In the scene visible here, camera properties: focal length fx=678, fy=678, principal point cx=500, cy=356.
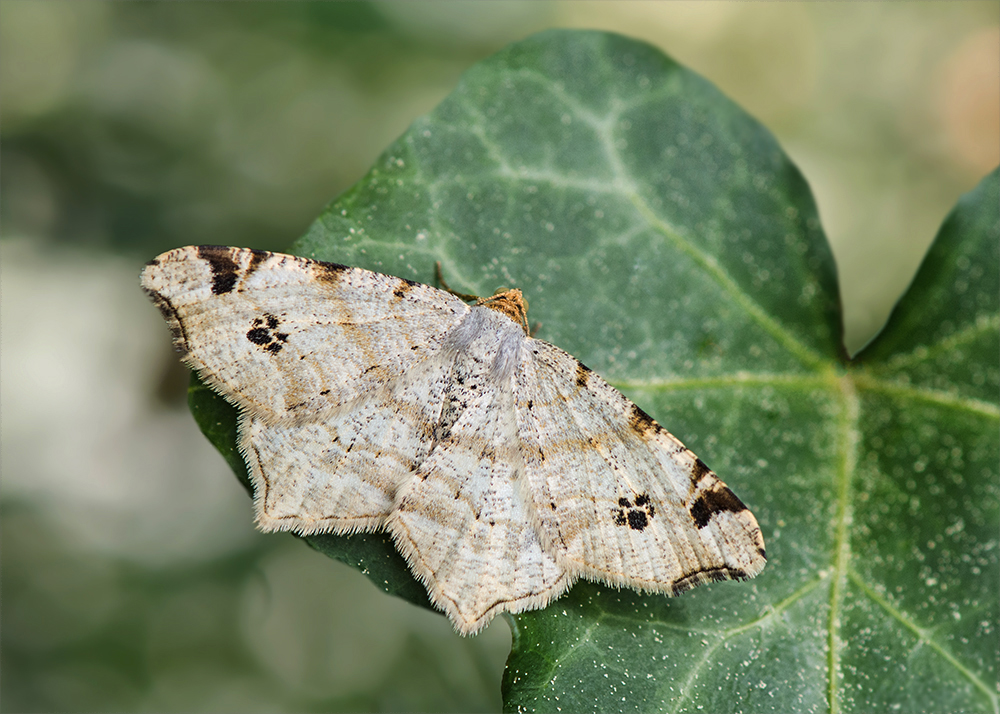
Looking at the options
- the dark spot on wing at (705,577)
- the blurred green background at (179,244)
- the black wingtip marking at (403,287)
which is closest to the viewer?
the dark spot on wing at (705,577)

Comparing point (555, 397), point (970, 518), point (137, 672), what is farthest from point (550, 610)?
point (137, 672)

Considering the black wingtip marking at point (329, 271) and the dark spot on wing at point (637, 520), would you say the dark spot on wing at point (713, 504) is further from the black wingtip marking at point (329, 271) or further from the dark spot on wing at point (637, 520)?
the black wingtip marking at point (329, 271)

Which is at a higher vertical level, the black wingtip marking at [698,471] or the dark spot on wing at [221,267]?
the black wingtip marking at [698,471]

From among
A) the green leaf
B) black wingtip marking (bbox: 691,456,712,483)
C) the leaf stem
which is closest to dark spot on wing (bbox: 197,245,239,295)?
the green leaf

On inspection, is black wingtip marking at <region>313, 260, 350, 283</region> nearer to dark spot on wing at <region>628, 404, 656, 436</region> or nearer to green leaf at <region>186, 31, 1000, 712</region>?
green leaf at <region>186, 31, 1000, 712</region>

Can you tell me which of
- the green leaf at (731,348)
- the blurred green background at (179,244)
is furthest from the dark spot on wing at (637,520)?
the blurred green background at (179,244)
